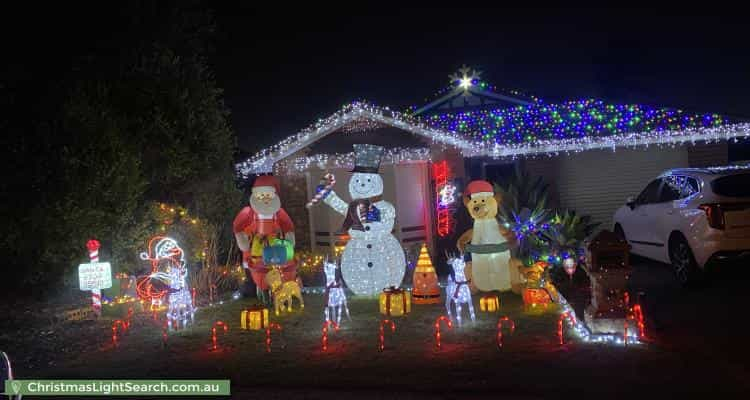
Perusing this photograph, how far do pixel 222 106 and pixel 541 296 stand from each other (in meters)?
6.71

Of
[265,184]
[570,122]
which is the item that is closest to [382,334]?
[265,184]

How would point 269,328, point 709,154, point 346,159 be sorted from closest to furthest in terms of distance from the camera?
point 269,328
point 346,159
point 709,154

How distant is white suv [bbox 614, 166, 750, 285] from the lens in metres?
7.69

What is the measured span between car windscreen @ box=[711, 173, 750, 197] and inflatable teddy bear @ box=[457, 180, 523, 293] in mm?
2849

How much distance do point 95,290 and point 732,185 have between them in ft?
29.8

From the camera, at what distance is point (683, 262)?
330 inches

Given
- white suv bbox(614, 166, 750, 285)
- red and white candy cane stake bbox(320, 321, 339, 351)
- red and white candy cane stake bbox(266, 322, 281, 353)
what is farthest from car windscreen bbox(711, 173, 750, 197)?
red and white candy cane stake bbox(266, 322, 281, 353)

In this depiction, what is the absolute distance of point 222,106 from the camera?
1082 cm

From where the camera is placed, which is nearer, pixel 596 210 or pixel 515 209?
pixel 515 209

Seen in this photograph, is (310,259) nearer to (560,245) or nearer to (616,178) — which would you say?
(560,245)

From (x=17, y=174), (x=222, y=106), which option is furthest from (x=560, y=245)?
(x=17, y=174)

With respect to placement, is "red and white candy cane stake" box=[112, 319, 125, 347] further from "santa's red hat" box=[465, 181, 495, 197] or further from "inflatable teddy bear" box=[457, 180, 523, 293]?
"santa's red hat" box=[465, 181, 495, 197]
